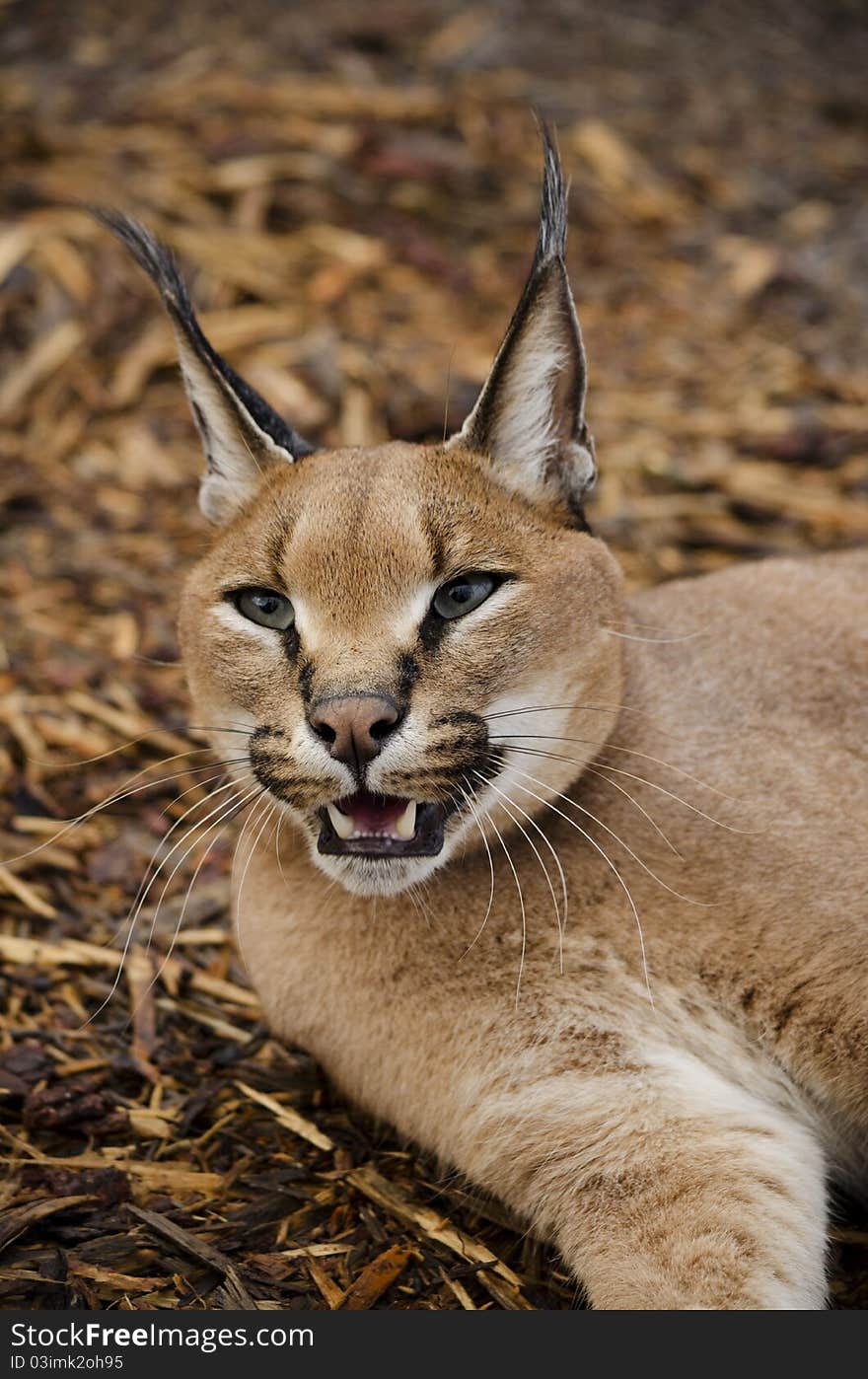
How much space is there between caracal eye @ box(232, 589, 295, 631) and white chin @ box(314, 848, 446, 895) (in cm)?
52

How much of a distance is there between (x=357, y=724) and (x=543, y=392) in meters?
1.04

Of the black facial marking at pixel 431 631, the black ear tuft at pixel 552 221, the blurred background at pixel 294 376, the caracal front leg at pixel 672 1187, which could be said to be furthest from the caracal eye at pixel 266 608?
the blurred background at pixel 294 376

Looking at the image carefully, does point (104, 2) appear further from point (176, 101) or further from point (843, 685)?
point (843, 685)

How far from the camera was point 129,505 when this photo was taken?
20.5 feet

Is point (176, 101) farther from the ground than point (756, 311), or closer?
farther from the ground

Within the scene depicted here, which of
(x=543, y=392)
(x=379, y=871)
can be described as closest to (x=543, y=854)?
(x=379, y=871)

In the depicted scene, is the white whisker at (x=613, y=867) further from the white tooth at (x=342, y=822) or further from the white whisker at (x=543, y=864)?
the white tooth at (x=342, y=822)

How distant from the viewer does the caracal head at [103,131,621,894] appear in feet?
9.64

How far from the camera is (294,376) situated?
6660mm

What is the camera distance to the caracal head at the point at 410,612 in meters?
2.94

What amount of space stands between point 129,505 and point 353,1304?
3.99 m

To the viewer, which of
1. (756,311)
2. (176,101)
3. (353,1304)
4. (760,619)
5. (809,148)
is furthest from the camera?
(809,148)

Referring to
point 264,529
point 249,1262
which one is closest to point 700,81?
point 264,529

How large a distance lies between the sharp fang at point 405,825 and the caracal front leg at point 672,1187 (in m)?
0.63
